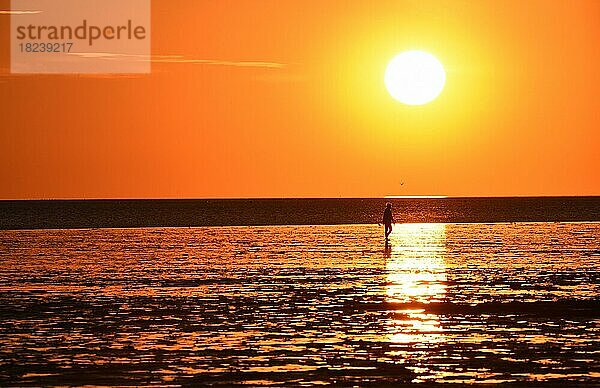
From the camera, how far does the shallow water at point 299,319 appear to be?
24.7 meters

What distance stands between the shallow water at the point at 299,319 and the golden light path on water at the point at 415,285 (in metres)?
0.06

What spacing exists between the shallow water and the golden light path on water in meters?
0.06

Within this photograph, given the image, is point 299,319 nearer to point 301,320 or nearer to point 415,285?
point 301,320

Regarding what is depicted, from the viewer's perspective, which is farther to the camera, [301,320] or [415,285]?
[415,285]

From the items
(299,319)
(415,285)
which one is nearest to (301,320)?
(299,319)

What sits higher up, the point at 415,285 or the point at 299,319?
the point at 415,285

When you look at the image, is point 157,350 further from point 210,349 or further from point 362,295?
point 362,295

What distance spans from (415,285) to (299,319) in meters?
9.67

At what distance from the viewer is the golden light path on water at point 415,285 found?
2933 cm

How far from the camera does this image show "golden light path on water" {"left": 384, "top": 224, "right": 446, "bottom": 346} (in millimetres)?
29328

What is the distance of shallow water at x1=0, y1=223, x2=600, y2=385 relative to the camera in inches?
972

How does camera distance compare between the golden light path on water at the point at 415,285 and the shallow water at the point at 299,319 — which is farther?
the golden light path on water at the point at 415,285

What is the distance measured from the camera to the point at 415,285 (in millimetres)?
41312

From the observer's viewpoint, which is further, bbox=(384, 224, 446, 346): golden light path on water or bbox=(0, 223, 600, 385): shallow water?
bbox=(384, 224, 446, 346): golden light path on water
